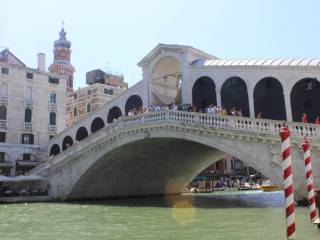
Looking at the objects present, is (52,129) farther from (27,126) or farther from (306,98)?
(306,98)

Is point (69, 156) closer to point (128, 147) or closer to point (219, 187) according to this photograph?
point (128, 147)

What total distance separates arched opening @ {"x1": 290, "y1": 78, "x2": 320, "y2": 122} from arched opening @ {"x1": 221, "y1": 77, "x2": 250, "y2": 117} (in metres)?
2.34

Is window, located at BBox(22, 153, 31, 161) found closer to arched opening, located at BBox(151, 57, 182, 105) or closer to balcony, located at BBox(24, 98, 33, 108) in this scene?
balcony, located at BBox(24, 98, 33, 108)

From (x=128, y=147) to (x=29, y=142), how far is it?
13.5 m

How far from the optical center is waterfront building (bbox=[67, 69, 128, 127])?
4884cm

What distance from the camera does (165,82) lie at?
81.5 feet

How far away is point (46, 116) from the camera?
3356 centimetres

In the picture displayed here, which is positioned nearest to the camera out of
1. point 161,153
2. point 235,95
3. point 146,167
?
point 235,95

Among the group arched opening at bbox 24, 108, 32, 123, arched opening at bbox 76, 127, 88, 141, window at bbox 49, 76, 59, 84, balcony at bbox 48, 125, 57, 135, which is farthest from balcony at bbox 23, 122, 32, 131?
arched opening at bbox 76, 127, 88, 141

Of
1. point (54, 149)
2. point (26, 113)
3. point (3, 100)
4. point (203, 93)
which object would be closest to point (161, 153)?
point (203, 93)

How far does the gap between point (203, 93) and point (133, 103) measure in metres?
5.19

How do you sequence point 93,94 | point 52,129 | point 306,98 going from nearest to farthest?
1. point 306,98
2. point 52,129
3. point 93,94

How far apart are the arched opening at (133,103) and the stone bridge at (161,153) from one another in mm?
3149

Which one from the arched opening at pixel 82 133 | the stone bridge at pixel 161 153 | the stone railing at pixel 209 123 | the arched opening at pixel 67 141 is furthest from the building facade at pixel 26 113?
the stone railing at pixel 209 123
